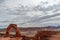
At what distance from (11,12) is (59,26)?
0.51 m

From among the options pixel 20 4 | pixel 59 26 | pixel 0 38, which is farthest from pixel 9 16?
pixel 59 26

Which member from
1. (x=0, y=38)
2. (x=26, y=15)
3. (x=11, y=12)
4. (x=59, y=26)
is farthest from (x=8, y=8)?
(x=59, y=26)

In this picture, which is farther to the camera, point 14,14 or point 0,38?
point 14,14

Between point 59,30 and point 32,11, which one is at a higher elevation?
point 32,11

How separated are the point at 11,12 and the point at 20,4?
124 millimetres

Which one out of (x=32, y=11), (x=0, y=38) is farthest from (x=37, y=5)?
(x=0, y=38)

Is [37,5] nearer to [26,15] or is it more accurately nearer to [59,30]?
[26,15]

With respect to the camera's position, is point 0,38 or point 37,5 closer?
point 0,38

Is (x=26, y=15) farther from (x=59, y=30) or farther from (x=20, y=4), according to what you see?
(x=59, y=30)

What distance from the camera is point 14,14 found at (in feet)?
5.90

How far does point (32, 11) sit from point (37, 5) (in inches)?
3.1

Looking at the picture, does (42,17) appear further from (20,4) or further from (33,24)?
(20,4)

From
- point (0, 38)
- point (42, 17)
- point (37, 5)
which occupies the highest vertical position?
point (37, 5)

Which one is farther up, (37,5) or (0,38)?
(37,5)
